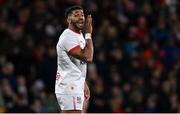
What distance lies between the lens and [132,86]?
1805 cm

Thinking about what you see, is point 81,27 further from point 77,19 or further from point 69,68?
point 69,68

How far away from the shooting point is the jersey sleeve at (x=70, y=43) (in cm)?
1001

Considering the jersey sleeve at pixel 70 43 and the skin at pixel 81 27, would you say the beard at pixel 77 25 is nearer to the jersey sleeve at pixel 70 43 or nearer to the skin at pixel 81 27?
the skin at pixel 81 27

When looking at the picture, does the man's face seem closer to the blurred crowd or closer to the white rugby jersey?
the white rugby jersey

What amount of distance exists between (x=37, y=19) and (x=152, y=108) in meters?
3.56

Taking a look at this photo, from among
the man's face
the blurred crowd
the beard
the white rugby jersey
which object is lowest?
the blurred crowd

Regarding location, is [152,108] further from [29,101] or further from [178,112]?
[29,101]

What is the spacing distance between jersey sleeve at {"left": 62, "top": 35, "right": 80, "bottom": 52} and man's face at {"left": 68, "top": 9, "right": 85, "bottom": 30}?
191mm

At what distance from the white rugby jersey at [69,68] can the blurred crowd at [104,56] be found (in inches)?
233

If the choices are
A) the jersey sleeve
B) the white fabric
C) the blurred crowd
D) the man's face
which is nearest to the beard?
the man's face

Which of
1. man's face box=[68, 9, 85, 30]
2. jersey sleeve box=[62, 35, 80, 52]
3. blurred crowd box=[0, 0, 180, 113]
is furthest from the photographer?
blurred crowd box=[0, 0, 180, 113]

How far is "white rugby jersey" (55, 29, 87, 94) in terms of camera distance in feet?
33.1

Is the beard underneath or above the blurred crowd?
above

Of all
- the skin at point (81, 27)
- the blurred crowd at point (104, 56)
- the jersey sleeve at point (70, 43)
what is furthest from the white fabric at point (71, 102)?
the blurred crowd at point (104, 56)
